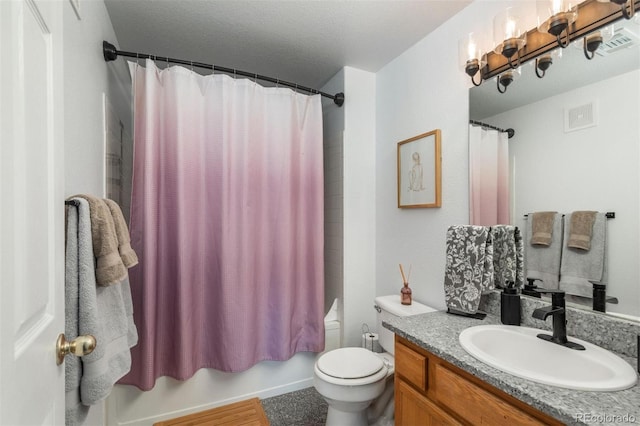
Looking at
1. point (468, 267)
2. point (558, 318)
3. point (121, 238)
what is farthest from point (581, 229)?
point (121, 238)

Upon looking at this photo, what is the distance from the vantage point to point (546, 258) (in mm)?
1309

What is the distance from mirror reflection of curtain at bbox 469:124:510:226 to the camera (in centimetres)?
148

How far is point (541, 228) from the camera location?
1.33 m

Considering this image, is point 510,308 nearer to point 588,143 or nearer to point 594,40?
point 588,143

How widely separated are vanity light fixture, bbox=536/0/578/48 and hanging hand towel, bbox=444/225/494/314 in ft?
2.78

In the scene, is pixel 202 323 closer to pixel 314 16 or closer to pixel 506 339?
pixel 506 339

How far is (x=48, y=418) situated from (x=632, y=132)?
1864 millimetres

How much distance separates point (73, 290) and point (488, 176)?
1824 mm

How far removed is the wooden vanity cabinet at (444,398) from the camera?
883 millimetres

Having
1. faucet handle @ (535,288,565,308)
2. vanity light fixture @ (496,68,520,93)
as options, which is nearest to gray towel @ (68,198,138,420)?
faucet handle @ (535,288,565,308)

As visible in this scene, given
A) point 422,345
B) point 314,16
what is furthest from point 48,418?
point 314,16

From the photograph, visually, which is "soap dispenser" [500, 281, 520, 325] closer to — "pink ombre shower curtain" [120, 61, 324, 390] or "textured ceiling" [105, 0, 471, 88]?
"pink ombre shower curtain" [120, 61, 324, 390]

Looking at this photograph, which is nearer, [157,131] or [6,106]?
[6,106]

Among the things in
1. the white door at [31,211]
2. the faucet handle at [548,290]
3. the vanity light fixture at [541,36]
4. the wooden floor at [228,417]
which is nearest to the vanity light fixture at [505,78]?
the vanity light fixture at [541,36]
